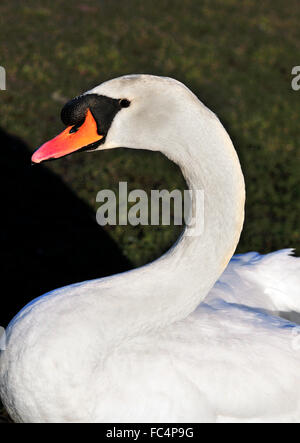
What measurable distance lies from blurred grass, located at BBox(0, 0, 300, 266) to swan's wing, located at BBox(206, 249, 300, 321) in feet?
4.63

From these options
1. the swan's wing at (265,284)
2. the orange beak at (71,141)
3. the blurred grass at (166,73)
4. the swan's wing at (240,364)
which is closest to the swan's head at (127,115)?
the orange beak at (71,141)

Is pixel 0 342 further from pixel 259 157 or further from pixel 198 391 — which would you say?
pixel 259 157

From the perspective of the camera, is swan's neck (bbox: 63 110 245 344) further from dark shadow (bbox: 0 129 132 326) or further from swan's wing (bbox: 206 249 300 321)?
dark shadow (bbox: 0 129 132 326)

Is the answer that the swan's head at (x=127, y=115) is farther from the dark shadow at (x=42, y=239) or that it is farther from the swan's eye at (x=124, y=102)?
the dark shadow at (x=42, y=239)

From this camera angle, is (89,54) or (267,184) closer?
(267,184)

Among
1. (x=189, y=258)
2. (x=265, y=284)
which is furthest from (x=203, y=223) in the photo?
(x=265, y=284)

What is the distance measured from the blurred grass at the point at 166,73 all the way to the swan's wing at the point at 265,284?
4.63 ft

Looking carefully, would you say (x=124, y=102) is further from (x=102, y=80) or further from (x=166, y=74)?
(x=166, y=74)

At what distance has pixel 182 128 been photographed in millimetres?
2244

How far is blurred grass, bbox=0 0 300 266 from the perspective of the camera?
547cm

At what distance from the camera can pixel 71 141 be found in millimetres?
2344

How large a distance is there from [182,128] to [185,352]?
851 millimetres

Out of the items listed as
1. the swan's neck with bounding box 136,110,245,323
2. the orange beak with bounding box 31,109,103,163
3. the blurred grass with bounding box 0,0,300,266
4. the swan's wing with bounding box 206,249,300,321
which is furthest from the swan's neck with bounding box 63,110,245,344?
the blurred grass with bounding box 0,0,300,266

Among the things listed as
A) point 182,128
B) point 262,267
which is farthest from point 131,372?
point 262,267
